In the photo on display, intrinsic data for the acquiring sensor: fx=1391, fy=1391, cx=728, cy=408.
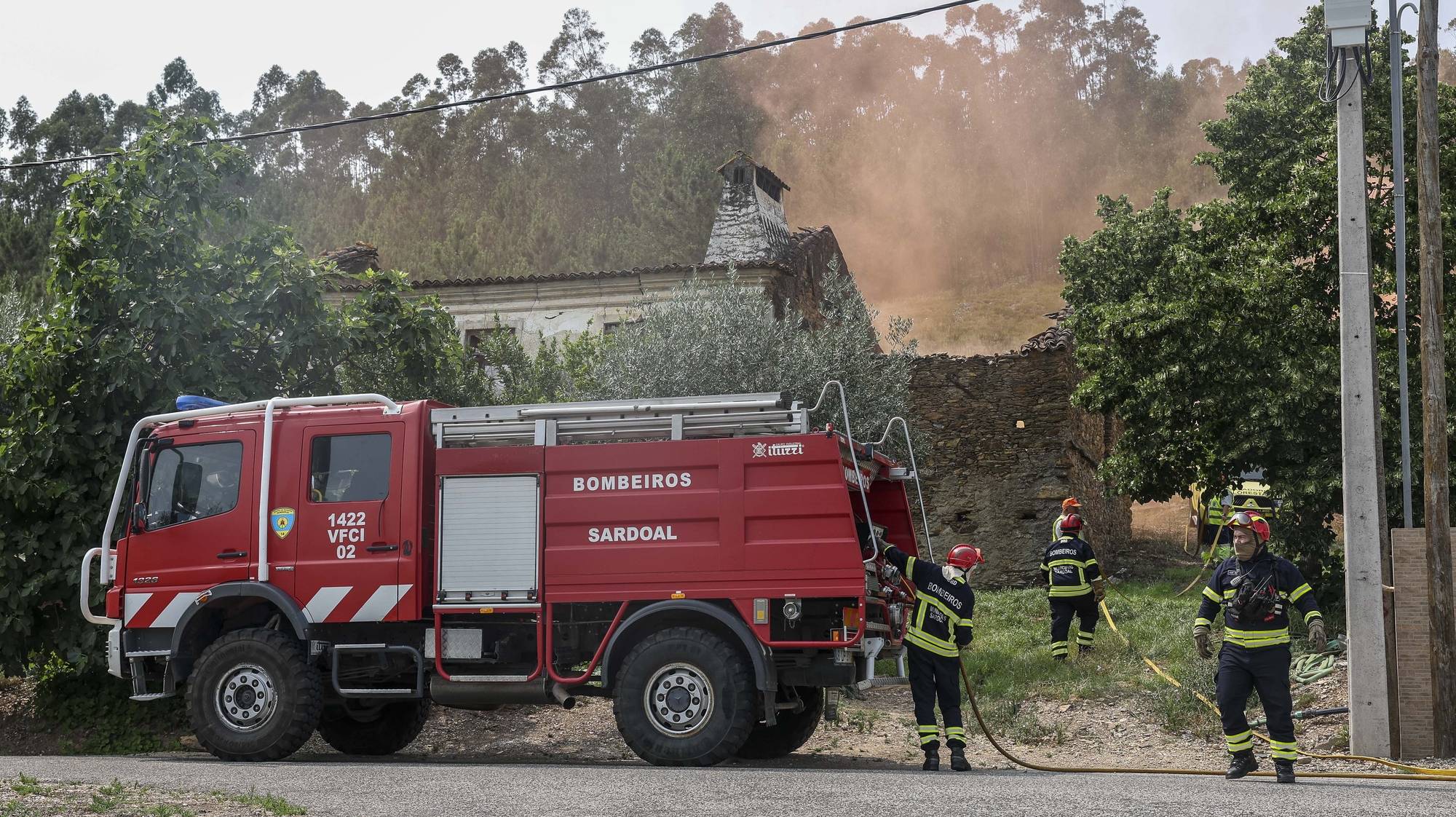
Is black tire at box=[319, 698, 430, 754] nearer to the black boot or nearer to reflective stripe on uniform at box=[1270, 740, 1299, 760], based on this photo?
the black boot

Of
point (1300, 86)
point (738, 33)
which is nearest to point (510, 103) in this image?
point (738, 33)

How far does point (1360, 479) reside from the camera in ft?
33.2

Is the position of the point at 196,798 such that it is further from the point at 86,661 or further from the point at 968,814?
the point at 86,661

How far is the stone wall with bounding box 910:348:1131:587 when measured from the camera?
21.2m

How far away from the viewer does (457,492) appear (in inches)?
398

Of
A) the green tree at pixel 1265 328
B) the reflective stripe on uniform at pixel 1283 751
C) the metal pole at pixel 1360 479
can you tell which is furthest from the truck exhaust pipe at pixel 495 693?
the green tree at pixel 1265 328

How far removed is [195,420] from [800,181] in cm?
9041

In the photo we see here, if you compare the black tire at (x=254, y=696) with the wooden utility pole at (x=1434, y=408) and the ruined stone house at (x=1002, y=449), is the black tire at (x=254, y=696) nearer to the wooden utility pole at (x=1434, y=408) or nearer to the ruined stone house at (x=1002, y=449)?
the wooden utility pole at (x=1434, y=408)

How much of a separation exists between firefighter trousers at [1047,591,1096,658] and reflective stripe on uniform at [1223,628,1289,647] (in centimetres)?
561

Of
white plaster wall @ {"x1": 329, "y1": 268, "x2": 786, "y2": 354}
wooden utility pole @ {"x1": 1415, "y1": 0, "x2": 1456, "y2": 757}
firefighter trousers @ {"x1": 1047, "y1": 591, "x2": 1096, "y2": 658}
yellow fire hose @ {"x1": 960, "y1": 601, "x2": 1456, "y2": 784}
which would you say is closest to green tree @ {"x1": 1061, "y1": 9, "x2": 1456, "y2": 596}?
firefighter trousers @ {"x1": 1047, "y1": 591, "x2": 1096, "y2": 658}

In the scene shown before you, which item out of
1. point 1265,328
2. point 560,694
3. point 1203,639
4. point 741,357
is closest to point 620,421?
point 560,694

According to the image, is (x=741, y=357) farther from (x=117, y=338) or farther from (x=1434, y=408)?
(x=1434, y=408)

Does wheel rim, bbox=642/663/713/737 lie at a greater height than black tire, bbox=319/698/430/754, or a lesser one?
greater

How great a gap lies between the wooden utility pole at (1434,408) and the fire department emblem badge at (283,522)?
27.6ft
